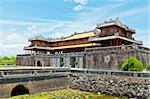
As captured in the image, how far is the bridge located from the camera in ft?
61.1

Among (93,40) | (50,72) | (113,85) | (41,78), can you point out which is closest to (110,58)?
(93,40)

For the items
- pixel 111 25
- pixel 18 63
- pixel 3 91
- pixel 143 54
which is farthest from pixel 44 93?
pixel 18 63

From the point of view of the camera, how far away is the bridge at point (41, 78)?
61.1 ft

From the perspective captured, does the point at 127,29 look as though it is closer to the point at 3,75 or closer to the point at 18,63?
the point at 3,75

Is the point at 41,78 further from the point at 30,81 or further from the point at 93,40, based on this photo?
the point at 93,40

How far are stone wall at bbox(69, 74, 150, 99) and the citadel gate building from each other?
230 inches

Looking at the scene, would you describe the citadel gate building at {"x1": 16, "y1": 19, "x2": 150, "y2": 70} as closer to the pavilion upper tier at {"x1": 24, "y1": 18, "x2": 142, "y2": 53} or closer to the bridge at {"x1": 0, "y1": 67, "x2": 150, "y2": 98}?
the pavilion upper tier at {"x1": 24, "y1": 18, "x2": 142, "y2": 53}

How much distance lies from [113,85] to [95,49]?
35.4 ft

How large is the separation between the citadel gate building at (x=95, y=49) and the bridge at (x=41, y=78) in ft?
18.9

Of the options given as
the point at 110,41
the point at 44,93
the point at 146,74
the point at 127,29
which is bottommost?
the point at 44,93

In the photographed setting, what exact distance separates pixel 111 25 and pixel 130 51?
792 cm

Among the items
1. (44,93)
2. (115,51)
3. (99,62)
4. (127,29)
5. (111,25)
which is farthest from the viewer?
(127,29)

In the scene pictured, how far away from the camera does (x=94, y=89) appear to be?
22.5 meters

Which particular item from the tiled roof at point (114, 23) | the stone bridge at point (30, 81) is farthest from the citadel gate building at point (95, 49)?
the stone bridge at point (30, 81)
